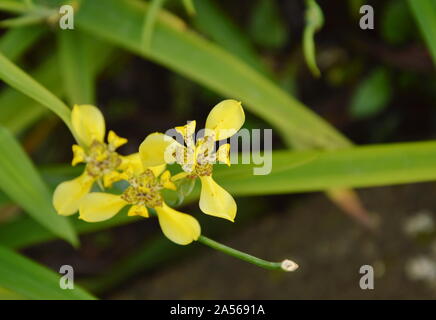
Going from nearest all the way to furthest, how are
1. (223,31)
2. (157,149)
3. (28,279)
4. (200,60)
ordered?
(157,149), (28,279), (200,60), (223,31)

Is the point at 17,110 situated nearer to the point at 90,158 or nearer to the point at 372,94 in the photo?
the point at 90,158

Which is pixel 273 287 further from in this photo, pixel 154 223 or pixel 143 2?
pixel 143 2

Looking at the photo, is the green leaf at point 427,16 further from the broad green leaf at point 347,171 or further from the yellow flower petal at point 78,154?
the yellow flower petal at point 78,154

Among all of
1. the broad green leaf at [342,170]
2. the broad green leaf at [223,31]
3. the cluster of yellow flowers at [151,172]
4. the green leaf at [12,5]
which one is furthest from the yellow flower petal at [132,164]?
the broad green leaf at [223,31]

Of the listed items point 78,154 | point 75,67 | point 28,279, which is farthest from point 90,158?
point 75,67

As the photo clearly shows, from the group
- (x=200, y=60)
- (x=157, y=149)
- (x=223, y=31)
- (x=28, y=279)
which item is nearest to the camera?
(x=157, y=149)

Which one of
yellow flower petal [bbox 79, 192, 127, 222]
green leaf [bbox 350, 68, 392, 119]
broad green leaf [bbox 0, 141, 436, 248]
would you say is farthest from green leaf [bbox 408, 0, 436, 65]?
yellow flower petal [bbox 79, 192, 127, 222]

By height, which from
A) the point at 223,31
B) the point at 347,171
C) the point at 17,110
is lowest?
the point at 347,171

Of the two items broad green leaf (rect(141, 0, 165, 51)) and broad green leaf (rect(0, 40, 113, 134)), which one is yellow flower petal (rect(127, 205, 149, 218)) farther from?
broad green leaf (rect(0, 40, 113, 134))
